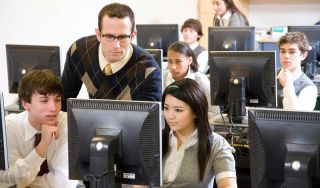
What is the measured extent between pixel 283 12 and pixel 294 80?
12.3 feet

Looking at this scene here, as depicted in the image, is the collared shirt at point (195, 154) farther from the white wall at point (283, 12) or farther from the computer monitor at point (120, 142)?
the white wall at point (283, 12)

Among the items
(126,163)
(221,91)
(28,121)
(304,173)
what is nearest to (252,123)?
(304,173)

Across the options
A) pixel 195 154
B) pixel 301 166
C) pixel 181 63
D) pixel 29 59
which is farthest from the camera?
pixel 181 63

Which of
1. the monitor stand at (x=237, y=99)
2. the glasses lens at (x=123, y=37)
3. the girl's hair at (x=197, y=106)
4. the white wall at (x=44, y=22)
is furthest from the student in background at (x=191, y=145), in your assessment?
the white wall at (x=44, y=22)

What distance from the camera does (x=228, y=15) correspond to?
216 inches

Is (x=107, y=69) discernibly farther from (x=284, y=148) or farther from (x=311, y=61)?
(x=311, y=61)

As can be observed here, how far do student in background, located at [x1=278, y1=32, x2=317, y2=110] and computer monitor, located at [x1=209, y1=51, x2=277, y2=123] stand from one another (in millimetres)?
214

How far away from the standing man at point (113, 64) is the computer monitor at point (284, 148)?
0.62m

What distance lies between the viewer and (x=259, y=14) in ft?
22.9

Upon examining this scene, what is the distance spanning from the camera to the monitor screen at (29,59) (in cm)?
325

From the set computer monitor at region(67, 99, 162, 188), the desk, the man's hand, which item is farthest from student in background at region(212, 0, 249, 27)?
computer monitor at region(67, 99, 162, 188)

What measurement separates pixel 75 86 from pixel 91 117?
0.68 meters

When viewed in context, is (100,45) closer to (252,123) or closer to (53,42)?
(252,123)

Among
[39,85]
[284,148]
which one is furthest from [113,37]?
[284,148]
